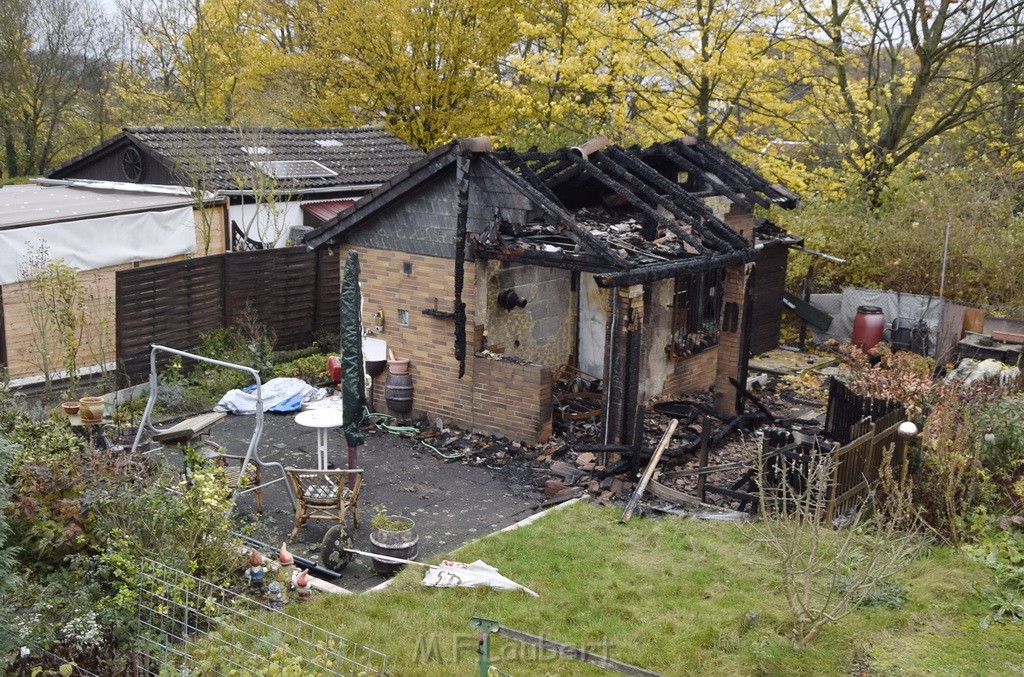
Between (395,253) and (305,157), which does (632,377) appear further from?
(305,157)

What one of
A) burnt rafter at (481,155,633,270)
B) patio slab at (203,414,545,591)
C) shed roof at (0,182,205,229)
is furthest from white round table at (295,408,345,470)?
shed roof at (0,182,205,229)

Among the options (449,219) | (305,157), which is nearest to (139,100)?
(305,157)

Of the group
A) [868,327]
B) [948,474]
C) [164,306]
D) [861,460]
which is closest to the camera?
[948,474]

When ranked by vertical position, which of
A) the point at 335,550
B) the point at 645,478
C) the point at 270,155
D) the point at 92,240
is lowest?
the point at 335,550

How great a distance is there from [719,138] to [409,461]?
13072 mm

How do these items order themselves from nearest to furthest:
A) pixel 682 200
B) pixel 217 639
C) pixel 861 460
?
1. pixel 217 639
2. pixel 861 460
3. pixel 682 200

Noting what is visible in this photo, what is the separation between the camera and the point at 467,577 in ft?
28.4

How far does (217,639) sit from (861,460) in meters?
6.55

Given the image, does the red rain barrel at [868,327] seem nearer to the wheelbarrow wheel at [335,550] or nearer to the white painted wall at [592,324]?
the white painted wall at [592,324]

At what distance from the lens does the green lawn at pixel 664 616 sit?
23.5 feet

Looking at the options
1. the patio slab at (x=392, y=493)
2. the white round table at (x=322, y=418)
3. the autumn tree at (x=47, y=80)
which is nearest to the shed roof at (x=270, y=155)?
the patio slab at (x=392, y=493)

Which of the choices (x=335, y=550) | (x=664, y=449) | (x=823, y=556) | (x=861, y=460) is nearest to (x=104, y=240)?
(x=335, y=550)

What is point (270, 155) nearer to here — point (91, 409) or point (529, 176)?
point (529, 176)

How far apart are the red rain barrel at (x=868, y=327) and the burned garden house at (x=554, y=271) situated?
145 inches
